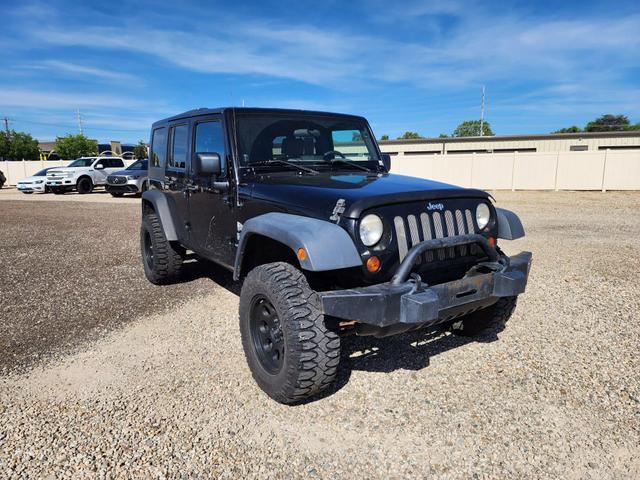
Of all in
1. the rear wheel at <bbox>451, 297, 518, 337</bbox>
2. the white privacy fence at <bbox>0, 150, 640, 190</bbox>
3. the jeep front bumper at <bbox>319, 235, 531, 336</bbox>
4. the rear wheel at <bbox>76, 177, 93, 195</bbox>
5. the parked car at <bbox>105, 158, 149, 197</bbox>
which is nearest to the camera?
the jeep front bumper at <bbox>319, 235, 531, 336</bbox>

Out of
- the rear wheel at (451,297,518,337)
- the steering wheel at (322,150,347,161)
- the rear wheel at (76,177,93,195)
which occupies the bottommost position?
the rear wheel at (451,297,518,337)

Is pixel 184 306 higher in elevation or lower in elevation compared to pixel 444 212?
lower

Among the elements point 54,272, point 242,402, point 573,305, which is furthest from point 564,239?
point 54,272

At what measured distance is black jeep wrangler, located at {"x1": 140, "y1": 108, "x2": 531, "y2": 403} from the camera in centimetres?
263

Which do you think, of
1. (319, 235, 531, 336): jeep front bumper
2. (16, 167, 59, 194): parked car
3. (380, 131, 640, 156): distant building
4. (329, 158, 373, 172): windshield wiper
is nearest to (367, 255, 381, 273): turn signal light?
(319, 235, 531, 336): jeep front bumper

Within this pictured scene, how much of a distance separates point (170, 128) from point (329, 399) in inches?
134

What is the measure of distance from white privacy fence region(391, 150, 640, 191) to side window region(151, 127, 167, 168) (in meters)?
17.8

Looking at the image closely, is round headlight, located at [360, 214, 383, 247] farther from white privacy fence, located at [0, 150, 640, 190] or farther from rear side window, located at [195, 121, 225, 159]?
white privacy fence, located at [0, 150, 640, 190]

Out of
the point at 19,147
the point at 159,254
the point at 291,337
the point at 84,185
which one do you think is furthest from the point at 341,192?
the point at 19,147

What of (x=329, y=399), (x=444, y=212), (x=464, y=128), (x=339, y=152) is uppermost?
(x=464, y=128)

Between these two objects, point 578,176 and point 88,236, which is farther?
point 578,176

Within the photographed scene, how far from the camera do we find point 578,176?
65.0 ft

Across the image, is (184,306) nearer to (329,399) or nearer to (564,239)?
(329,399)

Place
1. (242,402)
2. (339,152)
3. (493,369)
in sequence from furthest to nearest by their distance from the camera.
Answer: (339,152) < (493,369) < (242,402)
